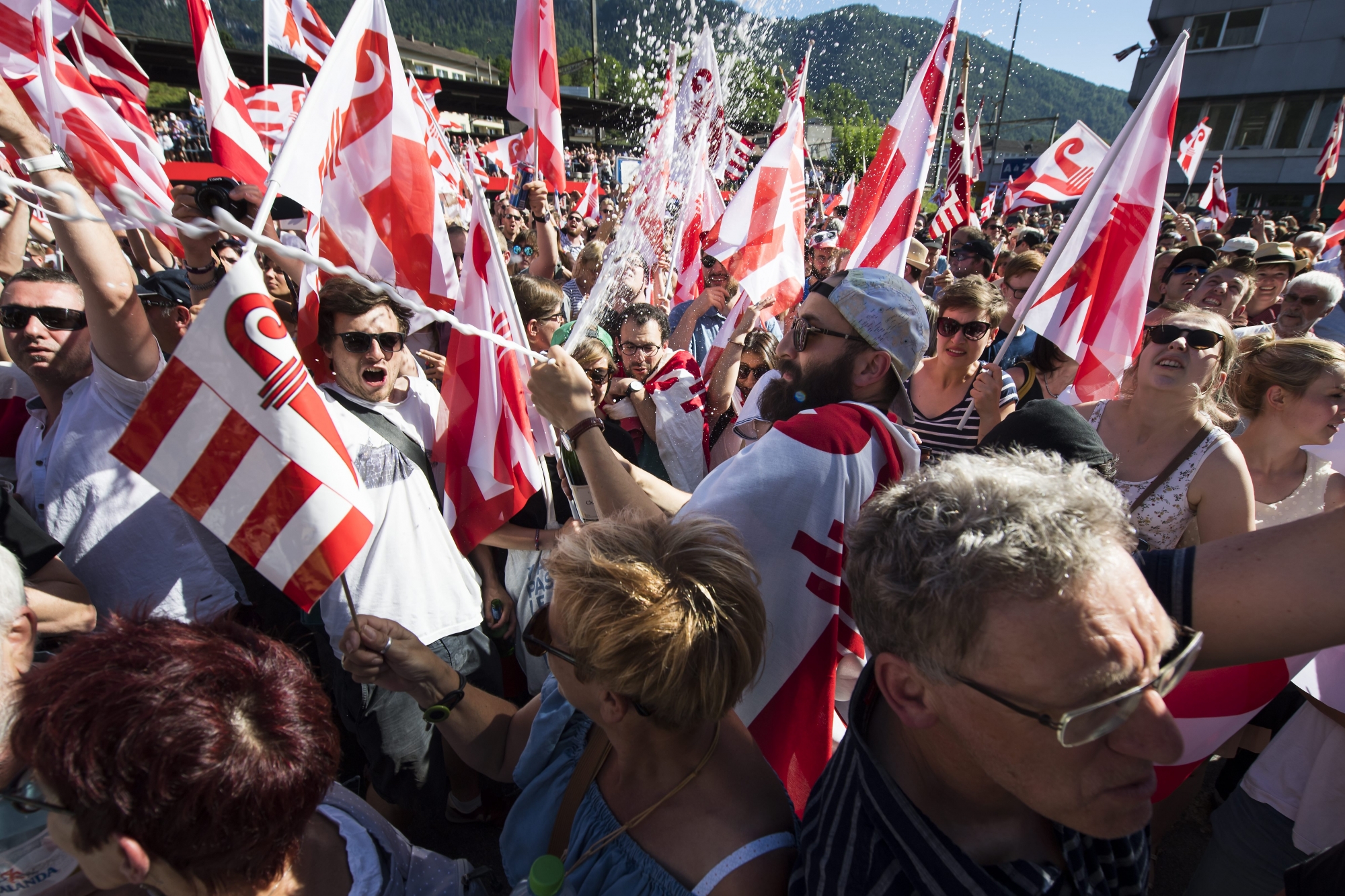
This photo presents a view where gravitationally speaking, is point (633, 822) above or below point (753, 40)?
below

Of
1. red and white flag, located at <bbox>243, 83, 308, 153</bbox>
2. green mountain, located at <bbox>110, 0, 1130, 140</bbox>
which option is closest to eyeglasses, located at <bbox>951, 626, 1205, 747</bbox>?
green mountain, located at <bbox>110, 0, 1130, 140</bbox>

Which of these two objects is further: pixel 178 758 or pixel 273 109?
pixel 273 109

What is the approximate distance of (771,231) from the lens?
4375mm

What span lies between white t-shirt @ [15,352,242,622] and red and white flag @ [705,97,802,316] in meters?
3.25

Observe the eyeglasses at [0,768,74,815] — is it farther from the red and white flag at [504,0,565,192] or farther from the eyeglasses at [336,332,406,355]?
the red and white flag at [504,0,565,192]

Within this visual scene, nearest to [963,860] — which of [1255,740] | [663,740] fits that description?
[663,740]

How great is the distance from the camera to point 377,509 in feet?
7.13

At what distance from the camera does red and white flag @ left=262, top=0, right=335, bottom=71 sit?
188 inches

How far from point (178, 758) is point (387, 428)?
55.9 inches

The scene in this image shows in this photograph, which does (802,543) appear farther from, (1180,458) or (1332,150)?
(1332,150)

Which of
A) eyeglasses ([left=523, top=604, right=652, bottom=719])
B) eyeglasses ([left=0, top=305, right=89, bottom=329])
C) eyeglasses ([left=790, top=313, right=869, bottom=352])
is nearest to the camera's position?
eyeglasses ([left=523, top=604, right=652, bottom=719])

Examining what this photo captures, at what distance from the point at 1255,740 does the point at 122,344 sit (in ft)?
13.5

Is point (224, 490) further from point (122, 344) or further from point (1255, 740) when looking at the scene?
point (1255, 740)

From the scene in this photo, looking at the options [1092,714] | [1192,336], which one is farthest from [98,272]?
[1192,336]
